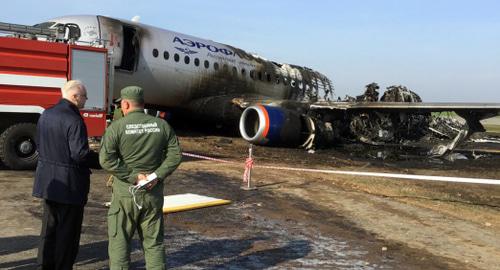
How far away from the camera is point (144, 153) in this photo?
4289 millimetres

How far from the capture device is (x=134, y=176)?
422cm

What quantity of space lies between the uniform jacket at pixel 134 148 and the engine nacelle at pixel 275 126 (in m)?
11.2

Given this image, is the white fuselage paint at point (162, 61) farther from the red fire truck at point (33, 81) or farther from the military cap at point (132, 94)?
the military cap at point (132, 94)

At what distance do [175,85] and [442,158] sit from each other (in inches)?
401

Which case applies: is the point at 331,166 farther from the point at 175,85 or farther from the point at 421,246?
the point at 421,246

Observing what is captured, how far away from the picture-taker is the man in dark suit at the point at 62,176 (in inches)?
175

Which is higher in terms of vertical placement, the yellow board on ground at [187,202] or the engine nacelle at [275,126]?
the engine nacelle at [275,126]

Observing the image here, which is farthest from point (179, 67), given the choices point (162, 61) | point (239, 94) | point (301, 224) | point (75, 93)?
point (75, 93)

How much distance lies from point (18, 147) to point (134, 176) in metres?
7.63

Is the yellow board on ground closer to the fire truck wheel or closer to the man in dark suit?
the man in dark suit

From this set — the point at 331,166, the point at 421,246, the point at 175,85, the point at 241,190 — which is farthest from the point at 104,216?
the point at 175,85


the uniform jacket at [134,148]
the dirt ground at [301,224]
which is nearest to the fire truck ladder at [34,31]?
the dirt ground at [301,224]

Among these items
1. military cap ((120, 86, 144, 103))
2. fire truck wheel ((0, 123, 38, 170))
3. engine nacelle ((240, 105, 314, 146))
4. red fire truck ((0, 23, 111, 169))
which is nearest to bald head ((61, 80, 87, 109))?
military cap ((120, 86, 144, 103))

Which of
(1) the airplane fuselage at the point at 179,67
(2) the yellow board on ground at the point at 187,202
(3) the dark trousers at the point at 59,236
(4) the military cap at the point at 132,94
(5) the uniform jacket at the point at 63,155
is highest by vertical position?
(1) the airplane fuselage at the point at 179,67
